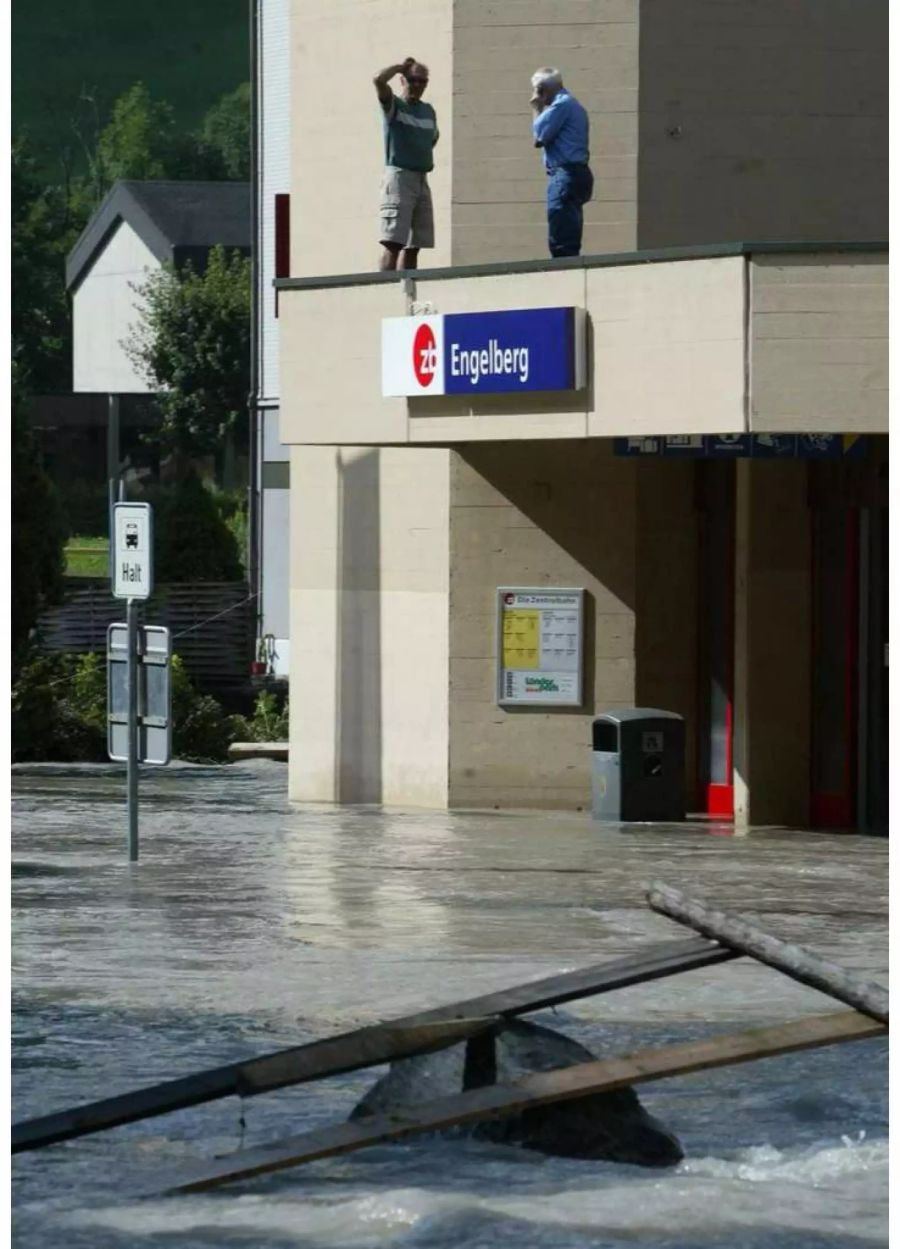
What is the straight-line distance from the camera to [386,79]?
76.1 ft

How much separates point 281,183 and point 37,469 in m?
12.4

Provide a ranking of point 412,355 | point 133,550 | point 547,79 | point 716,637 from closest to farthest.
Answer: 1. point 133,550
2. point 547,79
3. point 412,355
4. point 716,637

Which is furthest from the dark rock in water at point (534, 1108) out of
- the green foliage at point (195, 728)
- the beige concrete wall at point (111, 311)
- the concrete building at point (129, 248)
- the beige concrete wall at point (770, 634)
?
the beige concrete wall at point (111, 311)

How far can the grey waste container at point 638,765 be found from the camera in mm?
23500

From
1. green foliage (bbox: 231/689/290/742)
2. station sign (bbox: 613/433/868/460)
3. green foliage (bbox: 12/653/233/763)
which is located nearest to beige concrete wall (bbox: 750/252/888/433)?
station sign (bbox: 613/433/868/460)

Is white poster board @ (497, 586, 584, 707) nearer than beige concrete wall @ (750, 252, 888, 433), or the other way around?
beige concrete wall @ (750, 252, 888, 433)

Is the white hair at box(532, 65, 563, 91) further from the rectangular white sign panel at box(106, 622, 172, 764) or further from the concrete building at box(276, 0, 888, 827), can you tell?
the rectangular white sign panel at box(106, 622, 172, 764)

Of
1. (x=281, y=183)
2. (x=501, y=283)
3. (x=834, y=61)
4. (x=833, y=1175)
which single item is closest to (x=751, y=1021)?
(x=833, y=1175)

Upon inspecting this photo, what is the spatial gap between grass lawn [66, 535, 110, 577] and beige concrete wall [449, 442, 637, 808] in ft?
198

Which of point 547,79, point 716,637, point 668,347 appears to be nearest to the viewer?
point 668,347

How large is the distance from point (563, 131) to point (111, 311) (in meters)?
73.1

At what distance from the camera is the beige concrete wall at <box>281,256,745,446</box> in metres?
21.0

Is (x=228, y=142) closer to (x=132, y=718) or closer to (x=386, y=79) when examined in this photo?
(x=386, y=79)

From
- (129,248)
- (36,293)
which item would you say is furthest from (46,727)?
(36,293)
